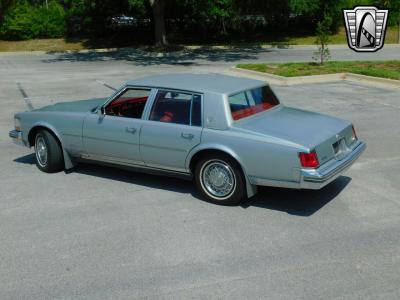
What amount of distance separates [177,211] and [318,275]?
2078 millimetres

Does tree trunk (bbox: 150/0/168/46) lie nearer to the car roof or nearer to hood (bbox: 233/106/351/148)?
the car roof

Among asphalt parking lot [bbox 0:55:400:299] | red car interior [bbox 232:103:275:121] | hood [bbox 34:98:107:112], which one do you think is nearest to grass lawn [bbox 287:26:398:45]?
asphalt parking lot [bbox 0:55:400:299]

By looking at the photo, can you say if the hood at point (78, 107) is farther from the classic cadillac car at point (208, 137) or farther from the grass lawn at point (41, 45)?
the grass lawn at point (41, 45)

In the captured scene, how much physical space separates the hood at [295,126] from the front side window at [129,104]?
55.3 inches

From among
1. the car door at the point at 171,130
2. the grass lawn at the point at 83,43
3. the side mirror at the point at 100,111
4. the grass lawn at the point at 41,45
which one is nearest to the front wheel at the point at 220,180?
the car door at the point at 171,130

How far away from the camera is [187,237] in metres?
5.50

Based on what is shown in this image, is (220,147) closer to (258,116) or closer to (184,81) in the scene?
(258,116)

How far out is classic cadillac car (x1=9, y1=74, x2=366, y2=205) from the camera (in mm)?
5891

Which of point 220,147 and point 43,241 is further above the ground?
point 220,147

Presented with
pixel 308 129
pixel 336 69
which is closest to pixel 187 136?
pixel 308 129

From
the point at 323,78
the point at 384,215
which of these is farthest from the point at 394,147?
the point at 323,78

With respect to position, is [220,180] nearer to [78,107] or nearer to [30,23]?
[78,107]

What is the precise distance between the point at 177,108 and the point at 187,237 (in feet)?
6.00

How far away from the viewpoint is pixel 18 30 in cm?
3388
